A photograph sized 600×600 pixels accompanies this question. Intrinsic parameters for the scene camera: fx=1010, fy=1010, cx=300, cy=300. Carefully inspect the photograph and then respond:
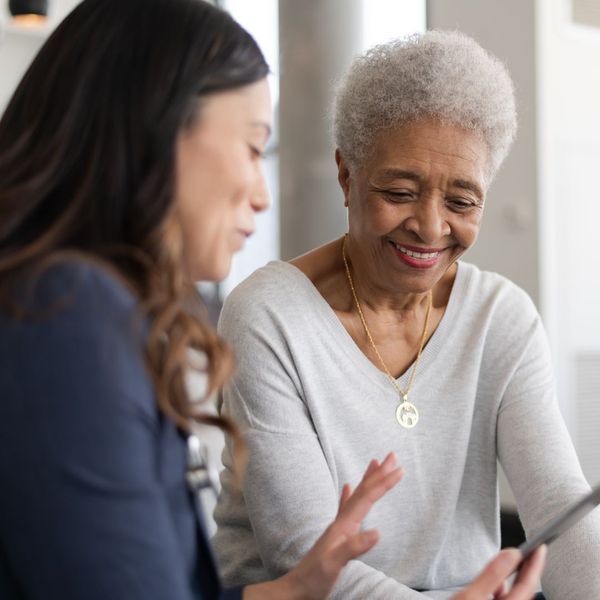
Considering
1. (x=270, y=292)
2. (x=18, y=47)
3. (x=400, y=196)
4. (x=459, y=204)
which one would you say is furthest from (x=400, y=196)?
(x=18, y=47)

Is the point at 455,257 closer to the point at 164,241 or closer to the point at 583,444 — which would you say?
the point at 164,241

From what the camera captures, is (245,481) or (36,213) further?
(245,481)

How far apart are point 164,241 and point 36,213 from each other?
127mm

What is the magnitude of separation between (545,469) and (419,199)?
51 centimetres

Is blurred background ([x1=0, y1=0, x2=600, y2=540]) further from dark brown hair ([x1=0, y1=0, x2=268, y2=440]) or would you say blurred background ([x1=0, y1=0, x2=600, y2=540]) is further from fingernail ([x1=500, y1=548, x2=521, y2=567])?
dark brown hair ([x1=0, y1=0, x2=268, y2=440])

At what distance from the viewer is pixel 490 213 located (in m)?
3.51

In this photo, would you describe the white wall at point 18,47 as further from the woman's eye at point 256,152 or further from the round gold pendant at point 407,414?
the woman's eye at point 256,152

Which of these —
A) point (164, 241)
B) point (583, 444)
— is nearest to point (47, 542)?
point (164, 241)

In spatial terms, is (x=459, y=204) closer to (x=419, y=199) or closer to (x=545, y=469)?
(x=419, y=199)

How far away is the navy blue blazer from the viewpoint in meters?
0.84

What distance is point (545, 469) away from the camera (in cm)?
174

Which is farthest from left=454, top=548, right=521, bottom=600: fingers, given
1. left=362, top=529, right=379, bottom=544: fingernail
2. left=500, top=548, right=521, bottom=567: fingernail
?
left=362, top=529, right=379, bottom=544: fingernail

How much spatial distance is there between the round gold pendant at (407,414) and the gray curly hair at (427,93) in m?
0.43

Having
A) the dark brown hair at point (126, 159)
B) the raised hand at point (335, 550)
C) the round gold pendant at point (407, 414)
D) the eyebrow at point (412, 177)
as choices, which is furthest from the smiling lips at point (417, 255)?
the dark brown hair at point (126, 159)
